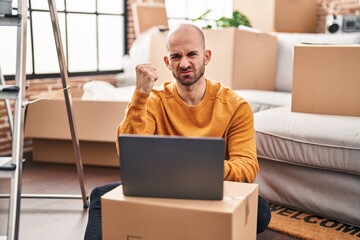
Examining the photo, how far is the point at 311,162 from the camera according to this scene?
2.06 meters

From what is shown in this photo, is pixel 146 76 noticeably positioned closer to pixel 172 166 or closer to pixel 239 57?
pixel 172 166

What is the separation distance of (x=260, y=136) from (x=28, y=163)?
1680 mm

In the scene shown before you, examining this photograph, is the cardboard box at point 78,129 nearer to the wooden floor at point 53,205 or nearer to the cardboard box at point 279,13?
the wooden floor at point 53,205

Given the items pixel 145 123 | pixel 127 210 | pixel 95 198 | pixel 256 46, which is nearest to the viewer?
pixel 127 210

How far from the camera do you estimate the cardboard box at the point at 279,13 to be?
4.08m

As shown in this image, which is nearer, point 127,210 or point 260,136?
point 127,210

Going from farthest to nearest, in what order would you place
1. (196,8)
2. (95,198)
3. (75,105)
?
(196,8)
(75,105)
(95,198)

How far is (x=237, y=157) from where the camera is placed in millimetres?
1564

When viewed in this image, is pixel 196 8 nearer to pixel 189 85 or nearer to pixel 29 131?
pixel 29 131

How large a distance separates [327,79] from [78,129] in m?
1.53

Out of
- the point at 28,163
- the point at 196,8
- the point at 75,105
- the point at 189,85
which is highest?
the point at 196,8

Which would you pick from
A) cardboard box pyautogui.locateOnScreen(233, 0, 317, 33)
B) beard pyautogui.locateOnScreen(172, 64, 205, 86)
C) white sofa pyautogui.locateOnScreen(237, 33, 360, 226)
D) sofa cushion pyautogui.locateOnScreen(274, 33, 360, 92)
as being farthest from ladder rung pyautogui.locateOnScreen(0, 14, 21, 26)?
cardboard box pyautogui.locateOnScreen(233, 0, 317, 33)

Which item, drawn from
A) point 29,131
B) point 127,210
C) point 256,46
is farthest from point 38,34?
point 127,210

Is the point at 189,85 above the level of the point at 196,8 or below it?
below
